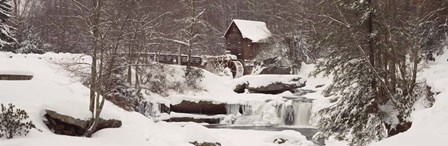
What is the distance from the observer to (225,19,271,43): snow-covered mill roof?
42.0 m

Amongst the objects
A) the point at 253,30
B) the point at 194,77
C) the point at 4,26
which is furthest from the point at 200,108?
the point at 253,30

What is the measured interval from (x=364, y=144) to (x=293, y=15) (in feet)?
93.0

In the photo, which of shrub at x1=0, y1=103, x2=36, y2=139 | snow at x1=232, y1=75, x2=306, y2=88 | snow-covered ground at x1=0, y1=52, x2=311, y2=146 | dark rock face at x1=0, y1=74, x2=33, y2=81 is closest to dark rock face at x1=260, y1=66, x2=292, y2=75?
snow at x1=232, y1=75, x2=306, y2=88

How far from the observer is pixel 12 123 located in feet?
29.4

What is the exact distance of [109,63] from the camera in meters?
11.2

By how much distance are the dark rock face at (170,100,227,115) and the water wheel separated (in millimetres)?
12722

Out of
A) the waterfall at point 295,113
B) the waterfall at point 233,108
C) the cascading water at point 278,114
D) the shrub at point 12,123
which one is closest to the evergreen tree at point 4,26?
the waterfall at point 233,108

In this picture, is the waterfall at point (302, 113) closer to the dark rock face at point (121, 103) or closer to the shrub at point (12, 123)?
the dark rock face at point (121, 103)

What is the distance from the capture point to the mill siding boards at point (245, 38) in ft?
138

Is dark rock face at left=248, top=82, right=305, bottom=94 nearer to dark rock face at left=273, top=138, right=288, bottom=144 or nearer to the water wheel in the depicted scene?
the water wheel

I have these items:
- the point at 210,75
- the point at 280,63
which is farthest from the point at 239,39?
the point at 210,75

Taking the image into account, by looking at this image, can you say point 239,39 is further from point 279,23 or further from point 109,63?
point 109,63

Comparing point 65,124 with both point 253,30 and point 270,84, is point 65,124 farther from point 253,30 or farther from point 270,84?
point 253,30

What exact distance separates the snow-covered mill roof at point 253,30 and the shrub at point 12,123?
32701mm
